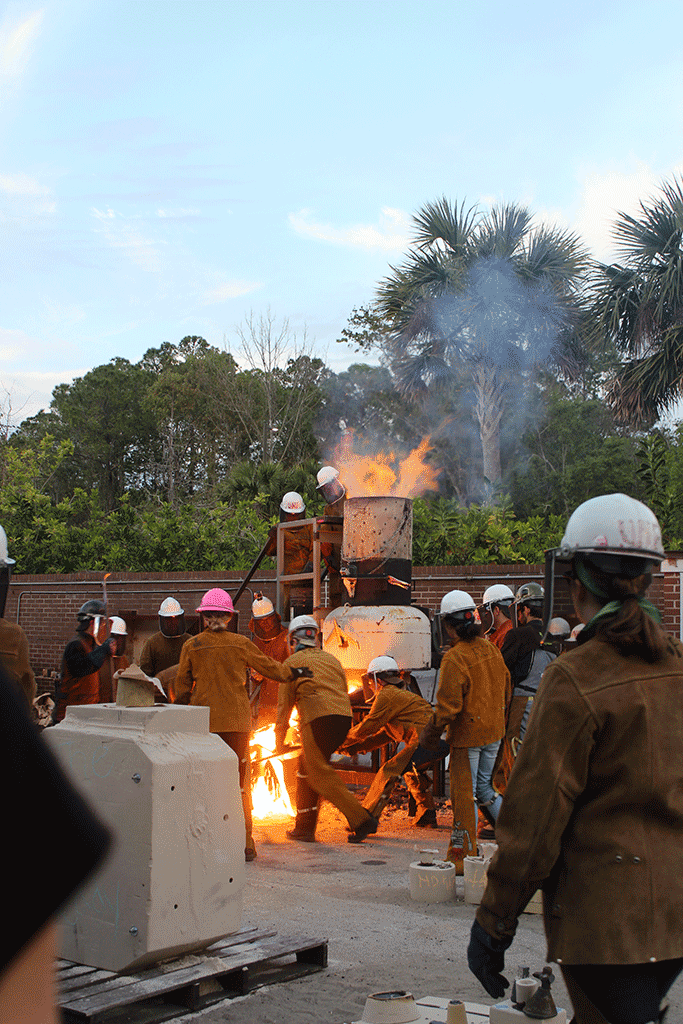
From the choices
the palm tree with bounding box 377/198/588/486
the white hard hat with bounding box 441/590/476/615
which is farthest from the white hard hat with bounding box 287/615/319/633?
the palm tree with bounding box 377/198/588/486

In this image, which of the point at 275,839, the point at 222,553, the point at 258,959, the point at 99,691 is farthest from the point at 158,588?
the point at 258,959

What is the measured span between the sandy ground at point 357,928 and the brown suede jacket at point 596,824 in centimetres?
9

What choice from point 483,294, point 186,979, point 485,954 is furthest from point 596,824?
point 483,294

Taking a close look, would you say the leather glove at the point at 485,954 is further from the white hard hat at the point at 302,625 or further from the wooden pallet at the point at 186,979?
the white hard hat at the point at 302,625

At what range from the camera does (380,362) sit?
29.5m

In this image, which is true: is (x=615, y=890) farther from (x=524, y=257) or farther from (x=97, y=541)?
(x=524, y=257)

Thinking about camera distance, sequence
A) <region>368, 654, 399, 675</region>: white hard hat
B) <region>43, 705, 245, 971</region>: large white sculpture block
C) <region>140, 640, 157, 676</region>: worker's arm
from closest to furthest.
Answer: <region>43, 705, 245, 971</region>: large white sculpture block
<region>368, 654, 399, 675</region>: white hard hat
<region>140, 640, 157, 676</region>: worker's arm

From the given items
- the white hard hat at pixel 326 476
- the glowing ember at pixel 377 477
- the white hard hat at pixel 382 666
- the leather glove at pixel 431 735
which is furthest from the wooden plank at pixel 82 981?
the glowing ember at pixel 377 477

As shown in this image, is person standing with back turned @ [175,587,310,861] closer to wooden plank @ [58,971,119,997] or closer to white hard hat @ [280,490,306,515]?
wooden plank @ [58,971,119,997]

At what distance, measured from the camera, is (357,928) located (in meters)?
5.42

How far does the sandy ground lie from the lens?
428cm

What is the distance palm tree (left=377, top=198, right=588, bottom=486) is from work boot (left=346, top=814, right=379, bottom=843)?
1814 centimetres

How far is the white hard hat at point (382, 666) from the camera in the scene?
806cm

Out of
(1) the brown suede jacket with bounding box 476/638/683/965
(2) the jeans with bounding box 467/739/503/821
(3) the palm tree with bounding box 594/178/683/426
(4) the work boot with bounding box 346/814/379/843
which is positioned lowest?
(4) the work boot with bounding box 346/814/379/843
